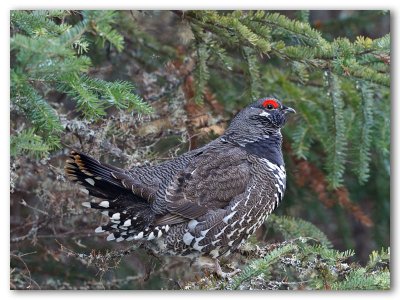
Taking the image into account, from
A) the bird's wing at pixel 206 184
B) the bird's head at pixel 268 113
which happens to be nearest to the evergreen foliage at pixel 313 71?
the bird's head at pixel 268 113

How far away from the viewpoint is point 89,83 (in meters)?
3.98

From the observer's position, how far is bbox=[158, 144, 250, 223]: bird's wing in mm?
4531

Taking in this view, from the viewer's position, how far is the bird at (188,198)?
14.6 feet

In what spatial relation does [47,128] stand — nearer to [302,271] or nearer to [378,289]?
[302,271]

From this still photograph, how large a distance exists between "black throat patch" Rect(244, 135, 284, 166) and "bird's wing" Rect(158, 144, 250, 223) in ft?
0.32

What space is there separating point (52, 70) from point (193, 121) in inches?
76.0

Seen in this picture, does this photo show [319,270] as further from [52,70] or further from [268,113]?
[52,70]

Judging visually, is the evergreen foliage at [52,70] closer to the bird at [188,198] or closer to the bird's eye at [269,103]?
the bird at [188,198]

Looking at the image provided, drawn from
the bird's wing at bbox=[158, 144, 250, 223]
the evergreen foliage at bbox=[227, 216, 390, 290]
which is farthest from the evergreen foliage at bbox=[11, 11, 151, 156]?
the evergreen foliage at bbox=[227, 216, 390, 290]

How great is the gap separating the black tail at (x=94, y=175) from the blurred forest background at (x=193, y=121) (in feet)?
0.61

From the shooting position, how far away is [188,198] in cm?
457
